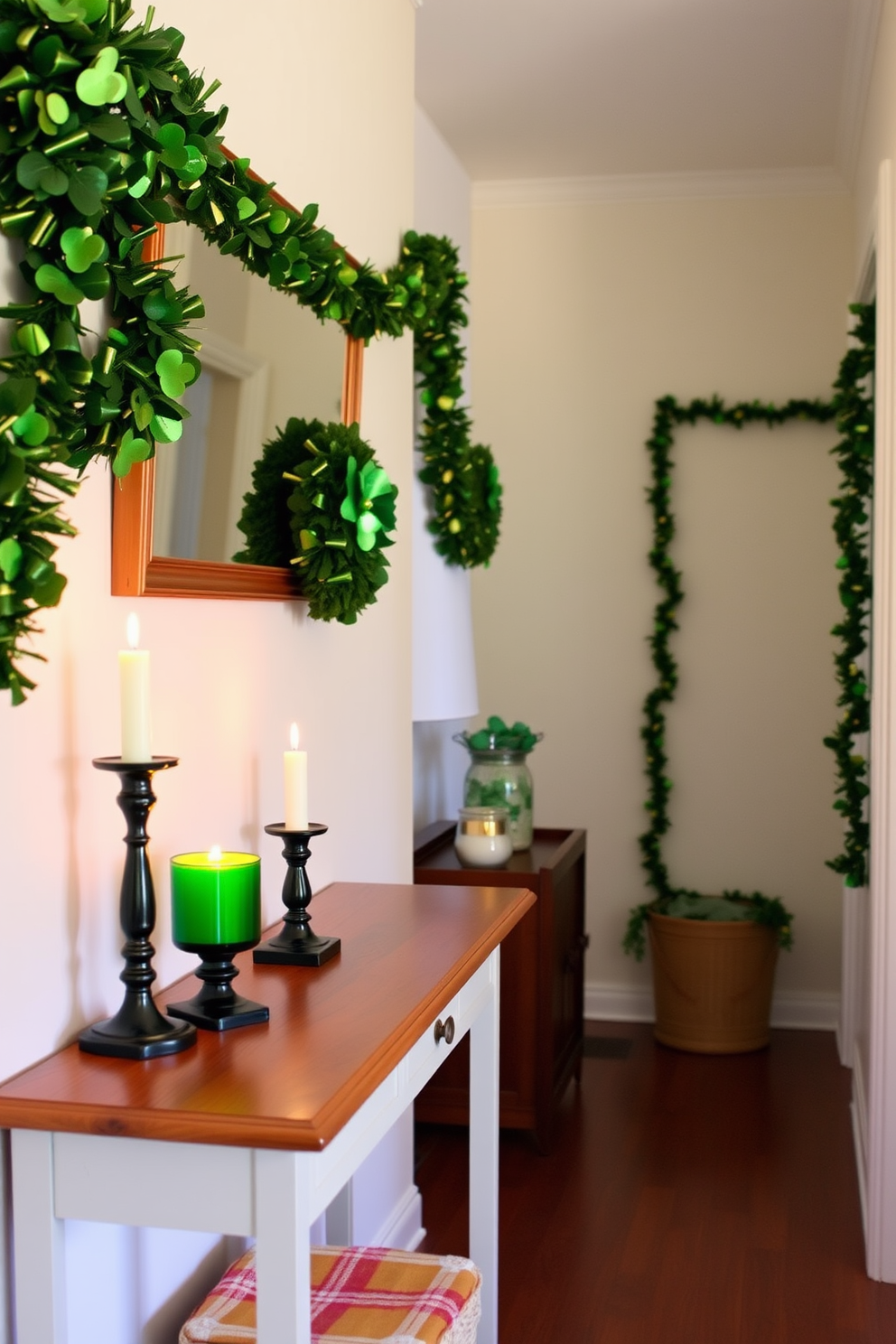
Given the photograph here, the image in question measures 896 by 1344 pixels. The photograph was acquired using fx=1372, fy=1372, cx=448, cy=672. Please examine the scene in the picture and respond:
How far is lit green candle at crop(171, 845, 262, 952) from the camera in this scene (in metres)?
1.50

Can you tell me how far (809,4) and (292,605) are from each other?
85.5 inches

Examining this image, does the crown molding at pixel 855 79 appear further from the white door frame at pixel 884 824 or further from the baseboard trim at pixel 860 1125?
the baseboard trim at pixel 860 1125

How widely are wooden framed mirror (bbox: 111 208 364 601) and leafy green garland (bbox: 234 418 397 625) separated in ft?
0.12

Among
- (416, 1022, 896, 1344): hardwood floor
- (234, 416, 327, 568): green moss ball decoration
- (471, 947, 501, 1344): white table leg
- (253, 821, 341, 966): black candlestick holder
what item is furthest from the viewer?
(416, 1022, 896, 1344): hardwood floor

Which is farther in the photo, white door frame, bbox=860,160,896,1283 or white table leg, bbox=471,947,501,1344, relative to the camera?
white door frame, bbox=860,160,896,1283

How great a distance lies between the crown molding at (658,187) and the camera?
4.61 metres

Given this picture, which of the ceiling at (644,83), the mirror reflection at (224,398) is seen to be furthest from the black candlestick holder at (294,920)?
the ceiling at (644,83)

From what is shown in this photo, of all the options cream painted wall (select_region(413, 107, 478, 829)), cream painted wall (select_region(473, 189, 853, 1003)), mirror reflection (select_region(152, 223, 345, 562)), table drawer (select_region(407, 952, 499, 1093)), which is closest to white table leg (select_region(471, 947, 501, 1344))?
table drawer (select_region(407, 952, 499, 1093))

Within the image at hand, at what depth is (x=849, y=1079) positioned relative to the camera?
4.15m

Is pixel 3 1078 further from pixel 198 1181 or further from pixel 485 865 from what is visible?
pixel 485 865

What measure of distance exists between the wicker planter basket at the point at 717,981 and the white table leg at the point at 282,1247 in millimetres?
3210

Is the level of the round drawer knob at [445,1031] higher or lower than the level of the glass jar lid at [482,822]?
lower

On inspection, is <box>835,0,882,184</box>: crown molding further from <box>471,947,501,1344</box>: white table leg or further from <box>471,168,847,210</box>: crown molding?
<box>471,947,501,1344</box>: white table leg

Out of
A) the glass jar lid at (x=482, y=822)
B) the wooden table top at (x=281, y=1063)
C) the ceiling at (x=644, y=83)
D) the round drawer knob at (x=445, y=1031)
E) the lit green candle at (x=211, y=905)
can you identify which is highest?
the ceiling at (x=644, y=83)
